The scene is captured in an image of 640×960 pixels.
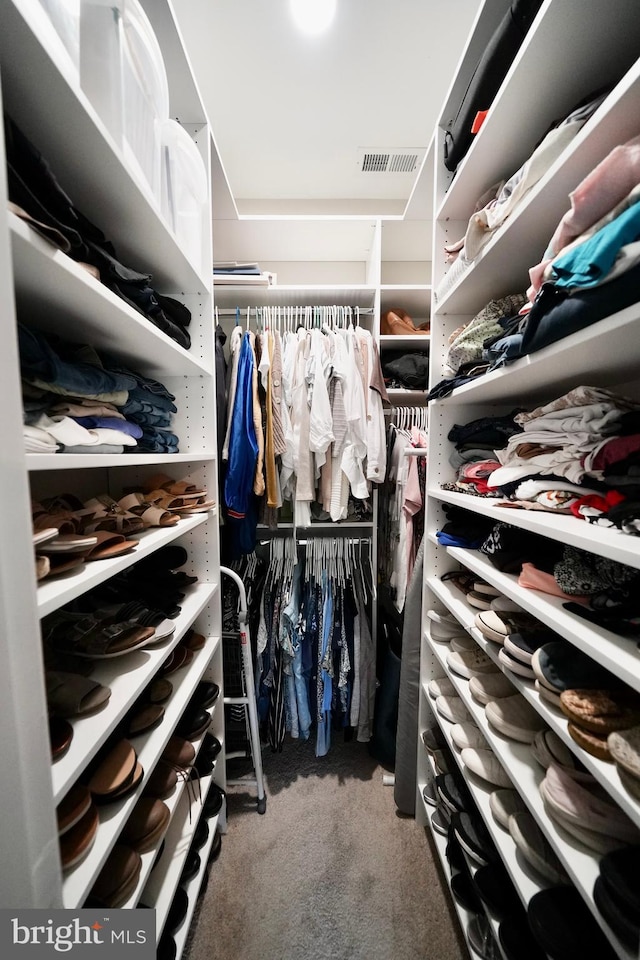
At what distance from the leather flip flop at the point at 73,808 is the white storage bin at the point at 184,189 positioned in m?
1.13

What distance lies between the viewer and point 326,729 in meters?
1.42

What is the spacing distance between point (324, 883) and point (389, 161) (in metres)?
2.88

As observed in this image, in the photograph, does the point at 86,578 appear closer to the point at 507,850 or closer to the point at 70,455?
the point at 70,455

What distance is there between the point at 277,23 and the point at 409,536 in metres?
1.81

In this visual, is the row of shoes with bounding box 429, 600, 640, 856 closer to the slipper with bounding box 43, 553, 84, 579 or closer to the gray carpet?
the gray carpet

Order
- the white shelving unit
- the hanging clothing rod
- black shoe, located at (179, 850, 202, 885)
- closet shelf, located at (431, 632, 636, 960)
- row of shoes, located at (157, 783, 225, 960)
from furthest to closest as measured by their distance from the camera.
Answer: the hanging clothing rod, black shoe, located at (179, 850, 202, 885), row of shoes, located at (157, 783, 225, 960), closet shelf, located at (431, 632, 636, 960), the white shelving unit

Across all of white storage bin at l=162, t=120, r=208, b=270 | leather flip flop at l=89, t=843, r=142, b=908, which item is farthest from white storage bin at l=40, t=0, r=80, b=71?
leather flip flop at l=89, t=843, r=142, b=908

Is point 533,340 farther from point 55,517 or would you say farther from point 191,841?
point 191,841

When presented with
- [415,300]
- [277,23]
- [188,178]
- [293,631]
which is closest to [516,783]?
[293,631]

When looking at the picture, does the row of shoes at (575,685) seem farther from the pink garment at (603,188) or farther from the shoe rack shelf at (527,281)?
the pink garment at (603,188)

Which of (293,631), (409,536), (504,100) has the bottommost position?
(293,631)

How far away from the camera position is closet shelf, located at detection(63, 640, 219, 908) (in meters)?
0.46

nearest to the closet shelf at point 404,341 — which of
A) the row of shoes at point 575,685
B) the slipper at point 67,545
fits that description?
the row of shoes at point 575,685

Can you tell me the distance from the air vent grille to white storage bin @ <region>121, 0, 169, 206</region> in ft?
3.93
